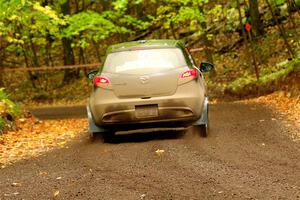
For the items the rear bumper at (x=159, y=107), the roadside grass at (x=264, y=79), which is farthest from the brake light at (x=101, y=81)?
the roadside grass at (x=264, y=79)

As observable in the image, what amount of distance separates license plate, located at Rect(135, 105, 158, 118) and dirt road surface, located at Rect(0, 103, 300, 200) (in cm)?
52

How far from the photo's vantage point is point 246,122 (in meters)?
12.8

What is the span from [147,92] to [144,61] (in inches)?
24.1

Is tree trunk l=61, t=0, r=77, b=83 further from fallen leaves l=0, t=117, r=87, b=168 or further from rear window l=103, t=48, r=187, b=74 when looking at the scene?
rear window l=103, t=48, r=187, b=74

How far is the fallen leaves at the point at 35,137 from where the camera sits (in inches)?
431

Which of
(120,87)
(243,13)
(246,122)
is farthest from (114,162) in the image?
(243,13)

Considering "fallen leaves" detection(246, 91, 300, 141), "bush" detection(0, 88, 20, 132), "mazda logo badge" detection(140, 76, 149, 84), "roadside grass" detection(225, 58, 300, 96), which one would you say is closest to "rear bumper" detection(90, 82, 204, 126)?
"mazda logo badge" detection(140, 76, 149, 84)

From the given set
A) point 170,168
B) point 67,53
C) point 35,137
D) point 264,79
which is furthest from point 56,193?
Result: point 67,53

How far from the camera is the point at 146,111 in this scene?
1030 centimetres

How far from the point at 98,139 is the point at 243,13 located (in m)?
18.1

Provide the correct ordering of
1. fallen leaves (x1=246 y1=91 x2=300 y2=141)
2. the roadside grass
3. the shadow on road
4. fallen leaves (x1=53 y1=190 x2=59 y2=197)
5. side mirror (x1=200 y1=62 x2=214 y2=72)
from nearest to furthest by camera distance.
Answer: fallen leaves (x1=53 y1=190 x2=59 y2=197)
the shadow on road
side mirror (x1=200 y1=62 x2=214 y2=72)
fallen leaves (x1=246 y1=91 x2=300 y2=141)
the roadside grass

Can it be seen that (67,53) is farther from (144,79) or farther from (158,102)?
(158,102)

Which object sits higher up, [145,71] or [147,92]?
[145,71]

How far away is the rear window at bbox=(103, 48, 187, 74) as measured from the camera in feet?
34.3
